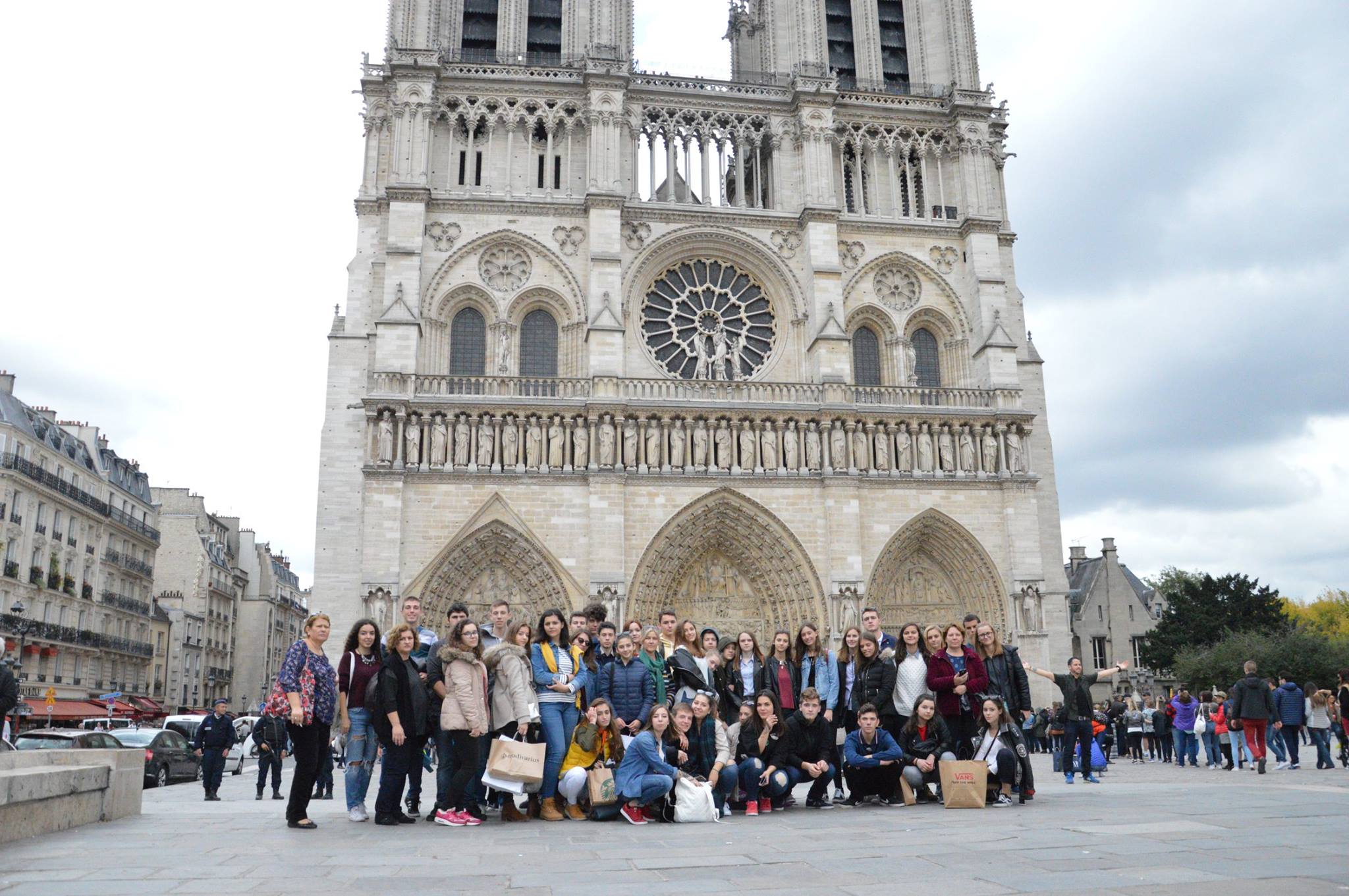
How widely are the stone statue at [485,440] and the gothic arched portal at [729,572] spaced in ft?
11.9

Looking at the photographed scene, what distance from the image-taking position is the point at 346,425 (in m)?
22.6

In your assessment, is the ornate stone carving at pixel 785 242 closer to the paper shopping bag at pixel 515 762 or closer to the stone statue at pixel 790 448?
the stone statue at pixel 790 448

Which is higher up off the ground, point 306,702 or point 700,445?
point 700,445

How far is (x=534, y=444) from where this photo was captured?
70.3 feet

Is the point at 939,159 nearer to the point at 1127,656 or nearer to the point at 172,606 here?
the point at 1127,656

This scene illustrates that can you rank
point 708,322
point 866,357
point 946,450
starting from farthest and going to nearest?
1. point 866,357
2. point 708,322
3. point 946,450

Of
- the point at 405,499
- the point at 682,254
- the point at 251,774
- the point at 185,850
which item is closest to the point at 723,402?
the point at 682,254

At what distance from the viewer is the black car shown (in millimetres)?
14742

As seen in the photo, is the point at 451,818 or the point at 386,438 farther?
the point at 386,438

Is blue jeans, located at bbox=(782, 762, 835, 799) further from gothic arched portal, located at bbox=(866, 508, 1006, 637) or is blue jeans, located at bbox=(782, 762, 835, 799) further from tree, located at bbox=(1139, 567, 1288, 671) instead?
tree, located at bbox=(1139, 567, 1288, 671)

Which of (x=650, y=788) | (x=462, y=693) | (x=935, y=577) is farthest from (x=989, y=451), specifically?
(x=462, y=693)

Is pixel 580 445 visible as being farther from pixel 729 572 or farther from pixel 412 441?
pixel 729 572

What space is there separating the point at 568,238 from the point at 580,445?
495 cm

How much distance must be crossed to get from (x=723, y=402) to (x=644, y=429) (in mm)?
1735
